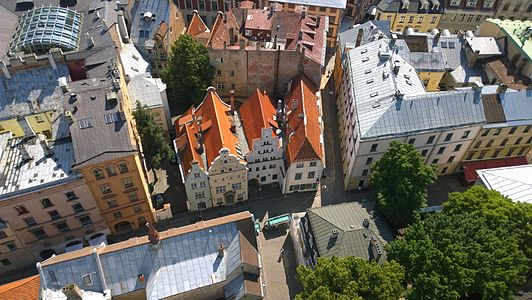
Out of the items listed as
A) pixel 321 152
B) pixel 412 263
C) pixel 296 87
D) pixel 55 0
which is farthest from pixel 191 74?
pixel 412 263

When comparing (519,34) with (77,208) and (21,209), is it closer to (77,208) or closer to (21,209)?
(77,208)

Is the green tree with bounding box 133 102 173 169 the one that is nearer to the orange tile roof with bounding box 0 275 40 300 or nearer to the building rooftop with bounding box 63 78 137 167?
the building rooftop with bounding box 63 78 137 167

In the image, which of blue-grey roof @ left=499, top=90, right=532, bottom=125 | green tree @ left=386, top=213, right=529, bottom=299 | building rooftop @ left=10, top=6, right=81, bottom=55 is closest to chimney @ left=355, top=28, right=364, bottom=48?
blue-grey roof @ left=499, top=90, right=532, bottom=125

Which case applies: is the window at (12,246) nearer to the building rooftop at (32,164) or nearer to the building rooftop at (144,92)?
the building rooftop at (32,164)

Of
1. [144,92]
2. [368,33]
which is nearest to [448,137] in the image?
[368,33]

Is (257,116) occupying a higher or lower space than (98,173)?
higher

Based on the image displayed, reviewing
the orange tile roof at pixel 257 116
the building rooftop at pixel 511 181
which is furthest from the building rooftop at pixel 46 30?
the building rooftop at pixel 511 181
